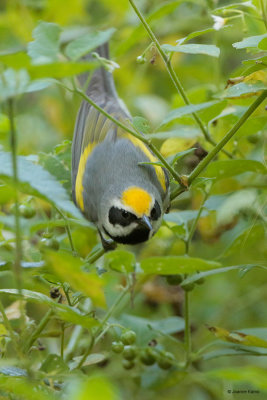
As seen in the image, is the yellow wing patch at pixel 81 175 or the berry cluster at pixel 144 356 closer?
the berry cluster at pixel 144 356

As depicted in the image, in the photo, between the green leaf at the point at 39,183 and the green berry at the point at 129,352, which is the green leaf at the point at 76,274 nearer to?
the green leaf at the point at 39,183

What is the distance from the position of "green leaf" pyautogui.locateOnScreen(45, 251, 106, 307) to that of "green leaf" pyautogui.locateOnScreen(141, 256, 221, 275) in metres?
0.15

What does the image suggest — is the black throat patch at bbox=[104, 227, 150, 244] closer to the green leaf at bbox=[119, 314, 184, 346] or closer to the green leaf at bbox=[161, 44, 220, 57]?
the green leaf at bbox=[119, 314, 184, 346]

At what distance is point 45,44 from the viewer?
149 centimetres

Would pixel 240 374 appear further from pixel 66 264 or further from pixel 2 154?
pixel 2 154

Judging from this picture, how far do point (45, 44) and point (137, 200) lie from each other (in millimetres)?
1356

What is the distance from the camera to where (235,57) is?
534 centimetres

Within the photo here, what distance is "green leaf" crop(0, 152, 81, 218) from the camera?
54.1 inches

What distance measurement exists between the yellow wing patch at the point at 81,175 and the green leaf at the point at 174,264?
1666 mm

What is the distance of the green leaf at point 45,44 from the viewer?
1.45 meters

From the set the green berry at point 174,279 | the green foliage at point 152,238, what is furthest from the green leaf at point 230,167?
the green berry at point 174,279

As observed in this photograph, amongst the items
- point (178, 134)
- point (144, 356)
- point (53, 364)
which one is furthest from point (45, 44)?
point (144, 356)

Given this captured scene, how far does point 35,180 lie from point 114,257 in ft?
0.95

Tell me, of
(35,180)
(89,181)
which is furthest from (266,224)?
(35,180)
